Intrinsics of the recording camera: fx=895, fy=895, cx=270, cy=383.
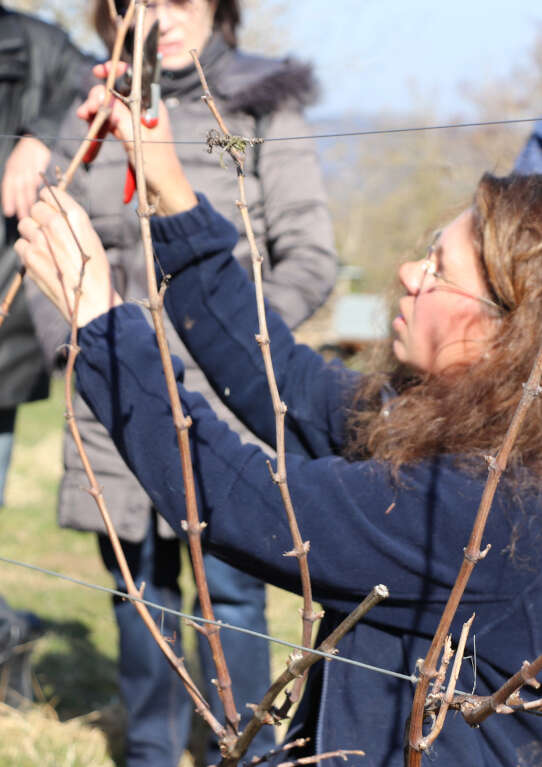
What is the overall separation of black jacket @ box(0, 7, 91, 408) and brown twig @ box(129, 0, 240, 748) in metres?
→ 1.76

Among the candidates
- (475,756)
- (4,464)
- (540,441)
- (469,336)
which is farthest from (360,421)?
(4,464)

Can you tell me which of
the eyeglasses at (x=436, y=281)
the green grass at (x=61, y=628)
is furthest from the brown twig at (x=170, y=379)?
the green grass at (x=61, y=628)

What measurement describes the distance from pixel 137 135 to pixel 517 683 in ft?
2.00

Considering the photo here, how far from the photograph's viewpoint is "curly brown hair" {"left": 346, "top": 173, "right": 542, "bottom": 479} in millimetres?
1157

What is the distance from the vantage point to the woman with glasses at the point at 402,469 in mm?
1085

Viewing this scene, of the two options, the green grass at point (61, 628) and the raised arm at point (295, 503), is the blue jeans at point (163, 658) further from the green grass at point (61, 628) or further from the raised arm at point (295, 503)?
the raised arm at point (295, 503)

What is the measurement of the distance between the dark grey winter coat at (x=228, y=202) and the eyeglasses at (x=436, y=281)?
883 millimetres

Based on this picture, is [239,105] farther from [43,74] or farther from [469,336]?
[469,336]

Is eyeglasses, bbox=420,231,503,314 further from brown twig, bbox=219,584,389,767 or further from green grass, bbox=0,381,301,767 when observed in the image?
green grass, bbox=0,381,301,767

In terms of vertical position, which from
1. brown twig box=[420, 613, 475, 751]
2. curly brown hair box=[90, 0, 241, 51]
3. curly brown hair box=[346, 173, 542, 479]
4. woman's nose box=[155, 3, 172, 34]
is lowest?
brown twig box=[420, 613, 475, 751]

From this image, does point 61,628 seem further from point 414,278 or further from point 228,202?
point 414,278

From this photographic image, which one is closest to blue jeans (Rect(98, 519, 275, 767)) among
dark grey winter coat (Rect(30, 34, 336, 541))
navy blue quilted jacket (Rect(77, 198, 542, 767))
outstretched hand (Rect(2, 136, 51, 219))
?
dark grey winter coat (Rect(30, 34, 336, 541))

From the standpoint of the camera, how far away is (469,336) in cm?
127

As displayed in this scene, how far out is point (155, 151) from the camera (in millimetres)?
1250
